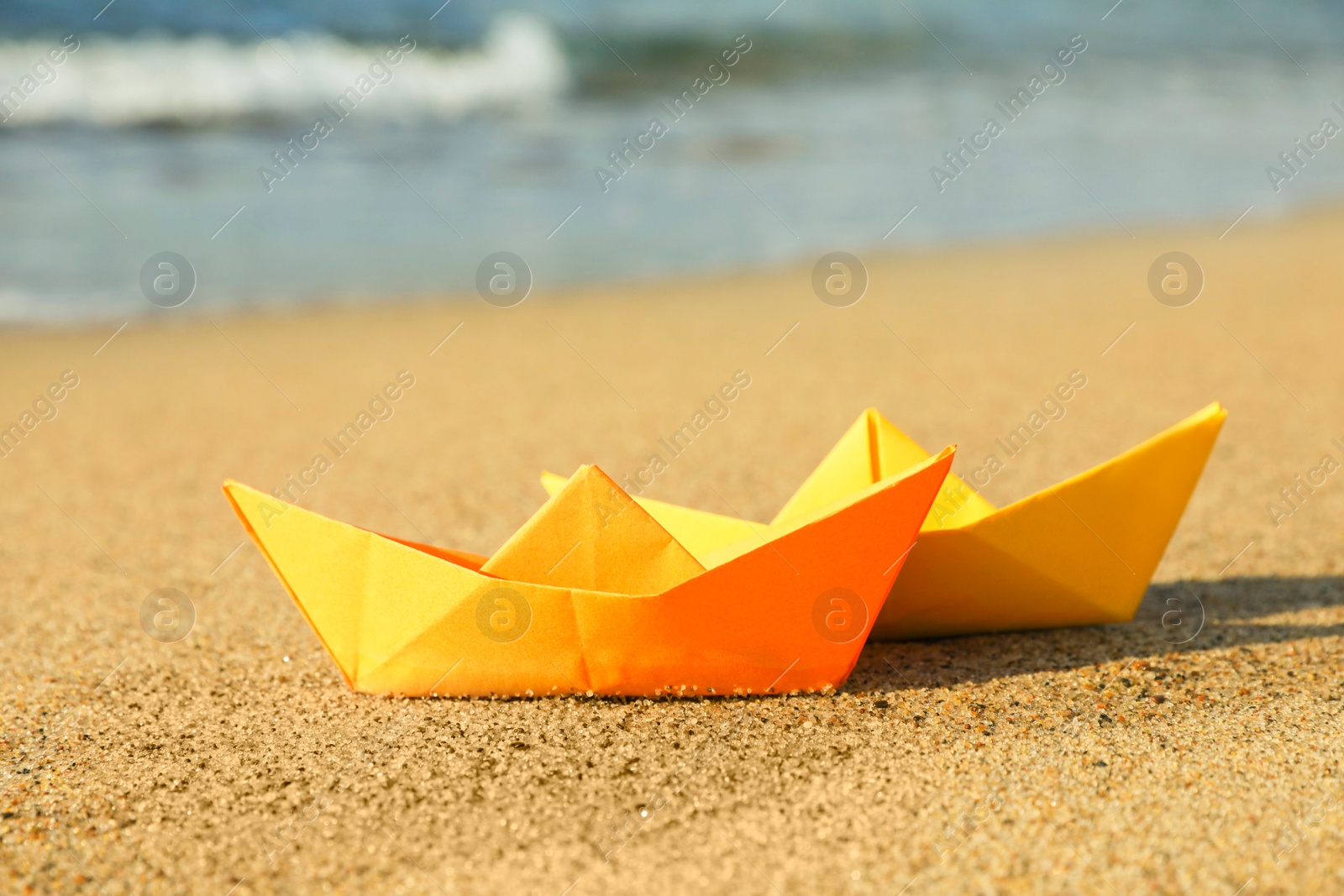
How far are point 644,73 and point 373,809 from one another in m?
12.7

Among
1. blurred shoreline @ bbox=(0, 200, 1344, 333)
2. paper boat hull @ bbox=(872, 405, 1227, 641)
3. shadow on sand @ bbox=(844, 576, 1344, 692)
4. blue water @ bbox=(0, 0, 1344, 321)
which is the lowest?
shadow on sand @ bbox=(844, 576, 1344, 692)

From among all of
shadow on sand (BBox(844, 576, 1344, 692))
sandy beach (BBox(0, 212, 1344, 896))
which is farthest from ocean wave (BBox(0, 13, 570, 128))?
shadow on sand (BBox(844, 576, 1344, 692))

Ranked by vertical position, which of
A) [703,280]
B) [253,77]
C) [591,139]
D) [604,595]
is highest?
[253,77]

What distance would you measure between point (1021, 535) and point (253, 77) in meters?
11.3

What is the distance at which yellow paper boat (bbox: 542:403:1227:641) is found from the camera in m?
2.01

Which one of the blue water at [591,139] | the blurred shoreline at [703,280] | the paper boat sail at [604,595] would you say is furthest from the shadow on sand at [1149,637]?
the blue water at [591,139]

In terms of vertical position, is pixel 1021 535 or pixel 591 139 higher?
pixel 591 139

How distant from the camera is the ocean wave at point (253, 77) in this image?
1038cm

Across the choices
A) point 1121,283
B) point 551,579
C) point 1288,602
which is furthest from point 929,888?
point 1121,283

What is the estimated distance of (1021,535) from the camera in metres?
2.02

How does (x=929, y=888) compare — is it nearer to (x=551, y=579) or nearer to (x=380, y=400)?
(x=551, y=579)

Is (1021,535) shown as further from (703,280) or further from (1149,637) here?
(703,280)

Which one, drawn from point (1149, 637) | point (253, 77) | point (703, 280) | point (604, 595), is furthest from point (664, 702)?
point (253, 77)

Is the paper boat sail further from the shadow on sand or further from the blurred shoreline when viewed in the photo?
the blurred shoreline
